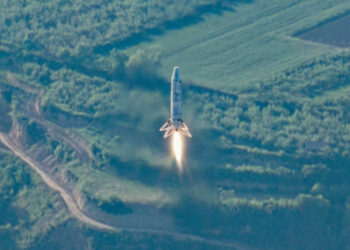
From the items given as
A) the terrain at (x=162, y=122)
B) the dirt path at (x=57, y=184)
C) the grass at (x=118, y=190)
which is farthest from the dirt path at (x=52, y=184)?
the grass at (x=118, y=190)

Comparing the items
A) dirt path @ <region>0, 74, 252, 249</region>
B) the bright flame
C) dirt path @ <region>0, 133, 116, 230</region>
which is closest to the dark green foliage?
dirt path @ <region>0, 74, 252, 249</region>

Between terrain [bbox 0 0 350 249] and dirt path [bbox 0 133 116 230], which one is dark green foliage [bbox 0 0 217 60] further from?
dirt path [bbox 0 133 116 230]

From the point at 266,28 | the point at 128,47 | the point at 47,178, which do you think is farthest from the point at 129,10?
the point at 47,178

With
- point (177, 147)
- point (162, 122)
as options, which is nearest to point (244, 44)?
point (162, 122)

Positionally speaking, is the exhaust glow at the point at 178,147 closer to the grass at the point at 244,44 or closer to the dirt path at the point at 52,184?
the grass at the point at 244,44

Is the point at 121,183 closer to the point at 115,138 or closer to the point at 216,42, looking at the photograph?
→ the point at 115,138

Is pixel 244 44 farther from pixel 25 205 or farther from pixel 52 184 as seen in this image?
pixel 25 205
